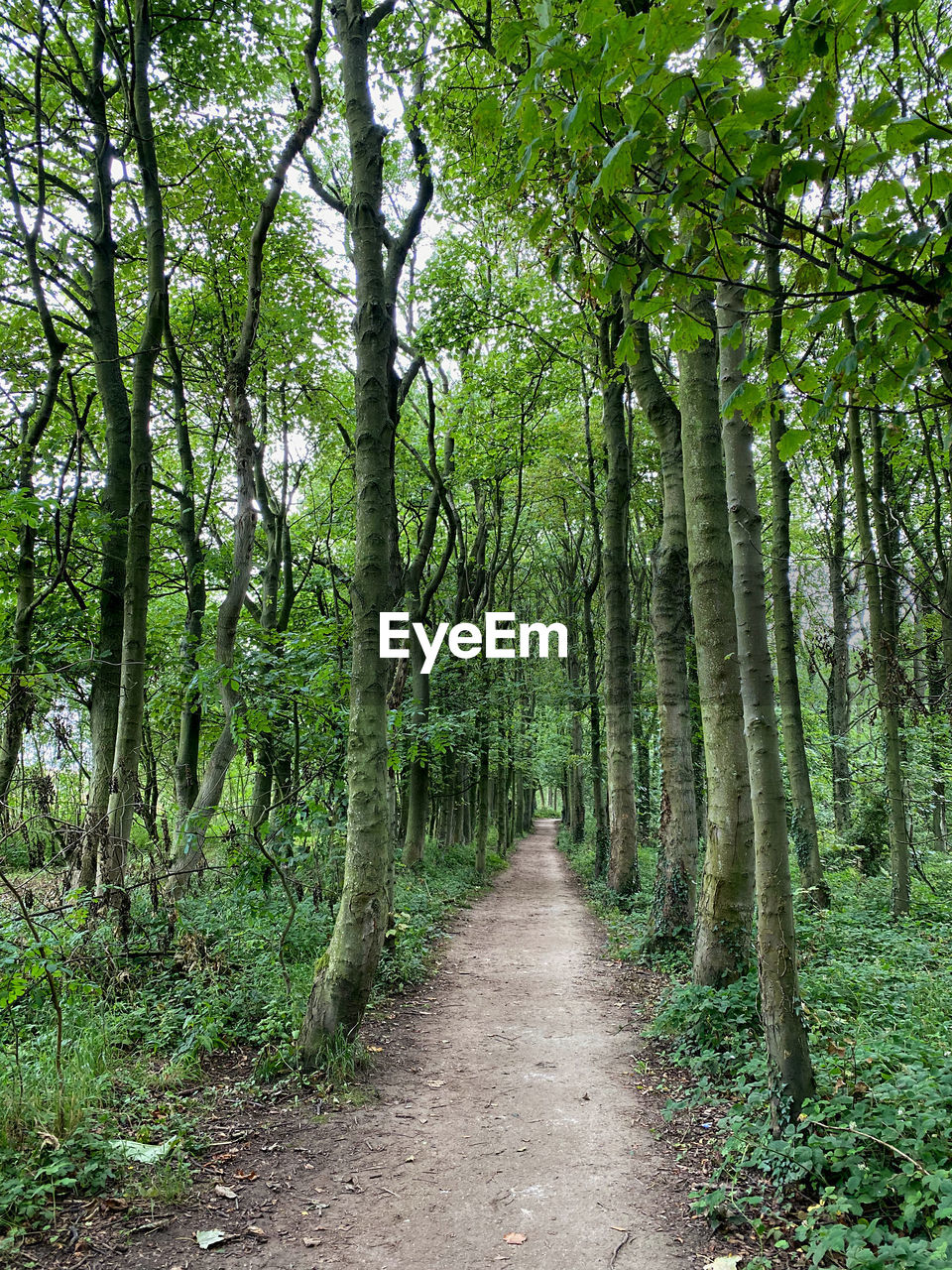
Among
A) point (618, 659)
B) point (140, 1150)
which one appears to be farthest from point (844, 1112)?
point (618, 659)

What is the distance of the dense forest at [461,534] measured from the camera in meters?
2.52

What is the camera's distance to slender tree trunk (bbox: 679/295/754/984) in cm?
585

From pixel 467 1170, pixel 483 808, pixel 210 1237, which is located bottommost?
pixel 467 1170

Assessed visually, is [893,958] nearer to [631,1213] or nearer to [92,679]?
[631,1213]

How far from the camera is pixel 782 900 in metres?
3.93

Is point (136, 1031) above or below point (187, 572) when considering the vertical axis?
below

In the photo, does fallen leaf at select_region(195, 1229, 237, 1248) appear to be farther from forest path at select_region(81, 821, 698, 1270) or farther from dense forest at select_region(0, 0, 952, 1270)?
dense forest at select_region(0, 0, 952, 1270)

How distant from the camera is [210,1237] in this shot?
11.0ft

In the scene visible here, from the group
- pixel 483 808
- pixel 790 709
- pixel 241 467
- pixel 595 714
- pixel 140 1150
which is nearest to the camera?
pixel 140 1150

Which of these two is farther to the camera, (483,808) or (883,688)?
(483,808)

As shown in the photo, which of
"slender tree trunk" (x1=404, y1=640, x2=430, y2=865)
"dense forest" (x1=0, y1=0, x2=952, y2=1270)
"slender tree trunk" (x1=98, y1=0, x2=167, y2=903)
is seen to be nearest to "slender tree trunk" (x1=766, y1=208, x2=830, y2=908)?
"dense forest" (x1=0, y1=0, x2=952, y2=1270)

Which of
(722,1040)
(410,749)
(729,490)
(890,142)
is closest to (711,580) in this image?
(729,490)

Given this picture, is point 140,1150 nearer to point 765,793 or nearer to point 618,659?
point 765,793

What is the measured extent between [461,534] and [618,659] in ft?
19.4
